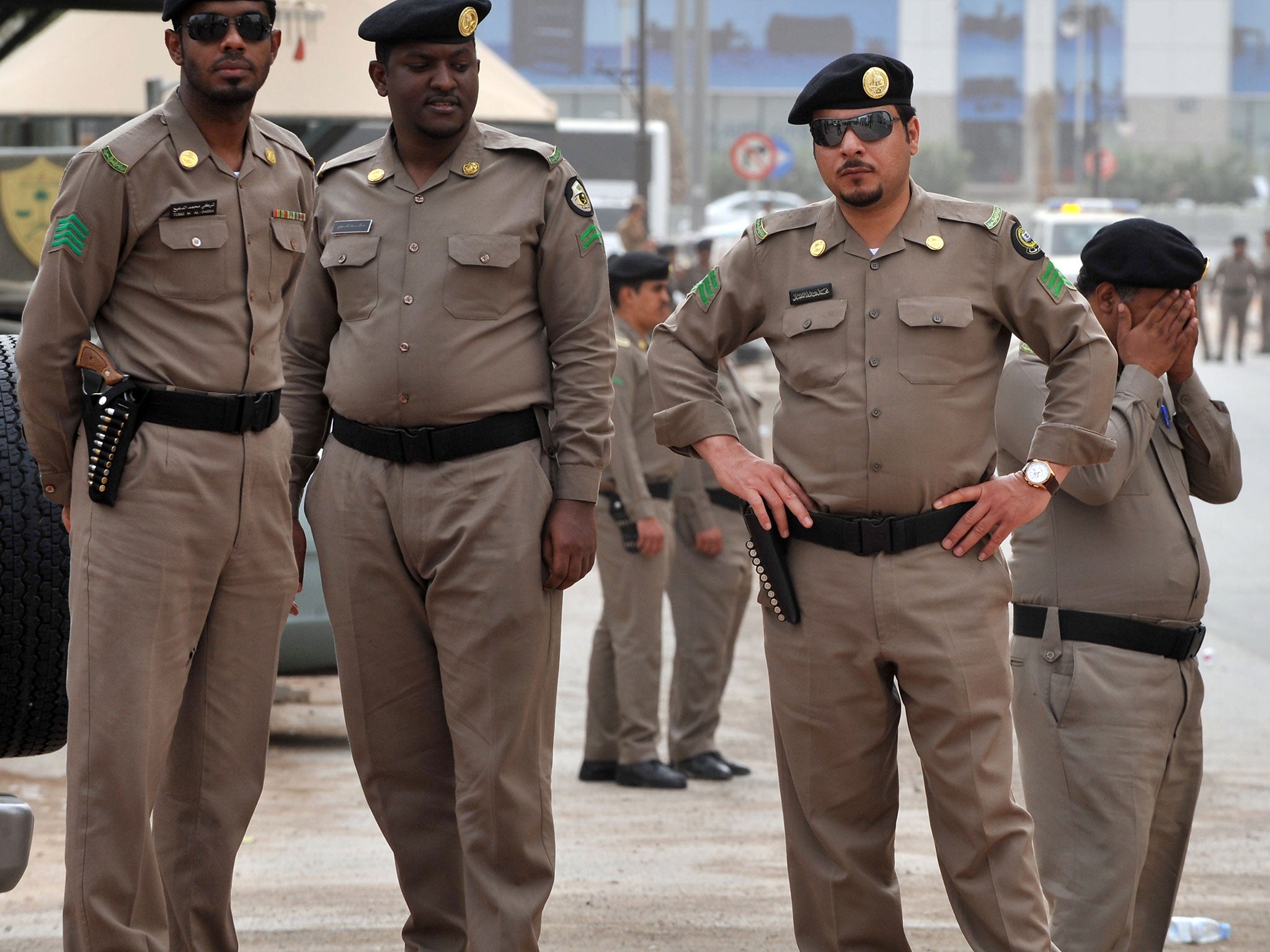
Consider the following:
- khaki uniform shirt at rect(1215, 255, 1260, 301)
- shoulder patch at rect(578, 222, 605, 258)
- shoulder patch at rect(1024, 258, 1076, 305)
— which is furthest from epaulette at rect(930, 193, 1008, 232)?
khaki uniform shirt at rect(1215, 255, 1260, 301)

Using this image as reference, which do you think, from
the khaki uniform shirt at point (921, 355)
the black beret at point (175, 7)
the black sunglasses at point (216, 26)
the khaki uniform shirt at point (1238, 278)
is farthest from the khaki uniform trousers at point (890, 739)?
the khaki uniform shirt at point (1238, 278)

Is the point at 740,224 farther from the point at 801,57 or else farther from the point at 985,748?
the point at 985,748

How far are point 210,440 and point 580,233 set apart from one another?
0.88 metres

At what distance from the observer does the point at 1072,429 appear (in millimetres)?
3457

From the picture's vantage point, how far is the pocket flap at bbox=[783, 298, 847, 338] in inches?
138

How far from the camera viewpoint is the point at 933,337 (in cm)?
346

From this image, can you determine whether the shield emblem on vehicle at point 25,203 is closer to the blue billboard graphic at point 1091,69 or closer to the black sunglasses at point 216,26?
the black sunglasses at point 216,26

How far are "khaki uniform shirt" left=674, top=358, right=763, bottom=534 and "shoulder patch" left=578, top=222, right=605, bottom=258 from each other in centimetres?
305

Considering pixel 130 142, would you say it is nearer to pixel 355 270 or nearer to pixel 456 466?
pixel 355 270

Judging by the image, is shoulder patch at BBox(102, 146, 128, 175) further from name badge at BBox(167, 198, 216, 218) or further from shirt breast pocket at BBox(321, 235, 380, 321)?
shirt breast pocket at BBox(321, 235, 380, 321)

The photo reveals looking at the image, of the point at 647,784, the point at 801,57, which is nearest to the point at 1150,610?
the point at 647,784

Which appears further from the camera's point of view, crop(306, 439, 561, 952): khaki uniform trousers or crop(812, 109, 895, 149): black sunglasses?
crop(306, 439, 561, 952): khaki uniform trousers

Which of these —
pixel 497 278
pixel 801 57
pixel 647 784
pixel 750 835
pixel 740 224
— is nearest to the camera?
pixel 497 278

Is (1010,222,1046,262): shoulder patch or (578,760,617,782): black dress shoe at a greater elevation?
(1010,222,1046,262): shoulder patch
